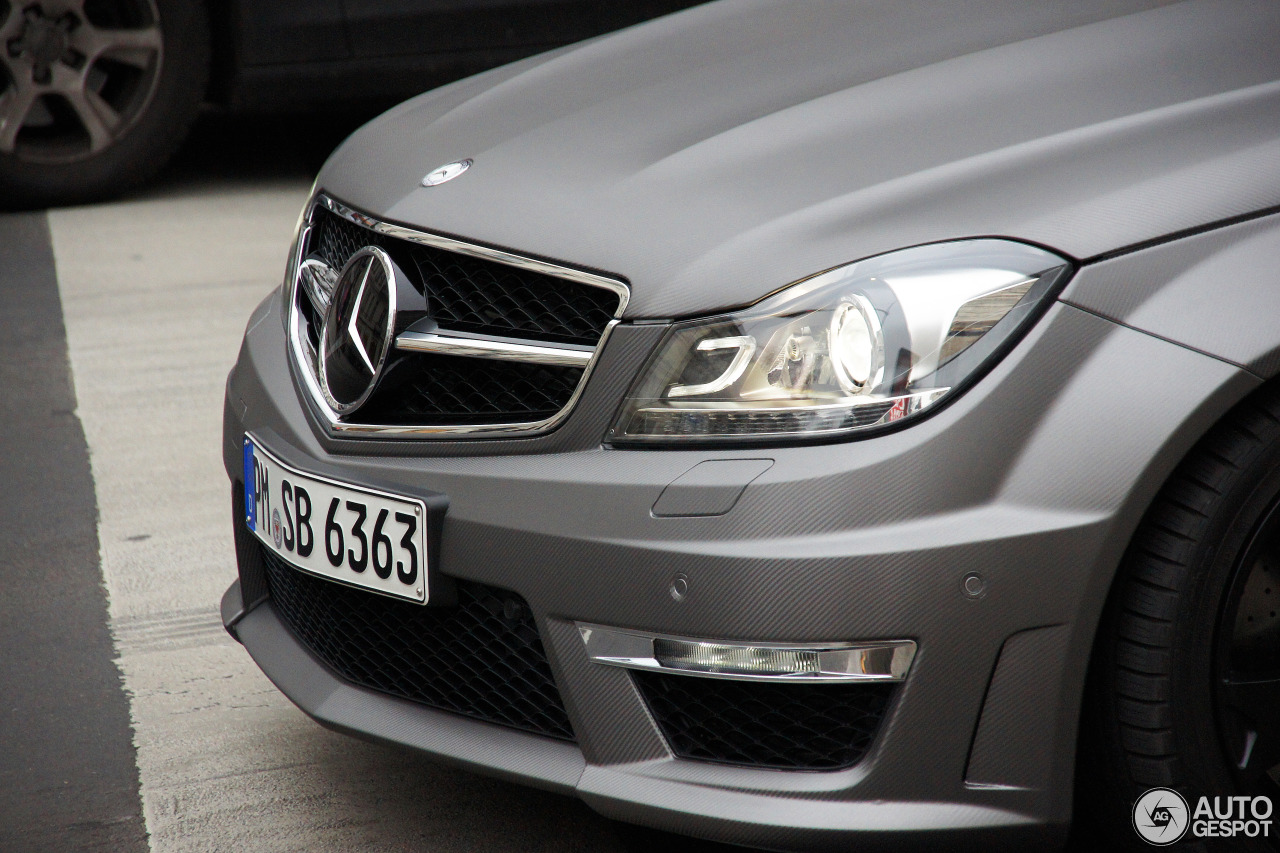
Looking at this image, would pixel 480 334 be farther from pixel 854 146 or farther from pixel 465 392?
pixel 854 146

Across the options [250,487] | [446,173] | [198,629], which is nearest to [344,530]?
[250,487]

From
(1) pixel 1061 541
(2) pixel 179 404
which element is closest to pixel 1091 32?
(1) pixel 1061 541

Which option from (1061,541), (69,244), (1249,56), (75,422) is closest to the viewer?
(1061,541)

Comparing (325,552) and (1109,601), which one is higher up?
(1109,601)

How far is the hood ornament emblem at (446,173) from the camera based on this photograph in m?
2.01

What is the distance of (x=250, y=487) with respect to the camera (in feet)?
6.76

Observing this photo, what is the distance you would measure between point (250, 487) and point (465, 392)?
1.41 ft

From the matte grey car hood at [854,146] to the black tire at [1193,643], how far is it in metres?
0.29

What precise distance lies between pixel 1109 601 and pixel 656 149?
33.0 inches

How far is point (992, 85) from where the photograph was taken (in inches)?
73.5

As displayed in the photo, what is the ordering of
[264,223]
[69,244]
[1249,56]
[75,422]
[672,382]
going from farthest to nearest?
1. [264,223]
2. [69,244]
3. [75,422]
4. [1249,56]
5. [672,382]

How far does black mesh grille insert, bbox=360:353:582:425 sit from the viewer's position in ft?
5.79

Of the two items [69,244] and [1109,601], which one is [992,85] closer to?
[1109,601]

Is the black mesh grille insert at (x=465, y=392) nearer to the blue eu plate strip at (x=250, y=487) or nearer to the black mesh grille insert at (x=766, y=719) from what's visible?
the blue eu plate strip at (x=250, y=487)
